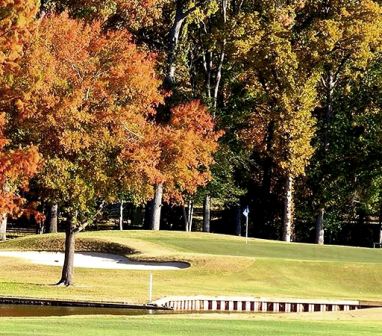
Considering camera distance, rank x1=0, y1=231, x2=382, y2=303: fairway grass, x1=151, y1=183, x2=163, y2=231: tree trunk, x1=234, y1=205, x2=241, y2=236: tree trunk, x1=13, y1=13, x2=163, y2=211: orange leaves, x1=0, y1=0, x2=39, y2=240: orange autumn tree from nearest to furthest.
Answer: x1=0, y1=0, x2=39, y2=240: orange autumn tree → x1=13, y1=13, x2=163, y2=211: orange leaves → x1=0, y1=231, x2=382, y2=303: fairway grass → x1=151, y1=183, x2=163, y2=231: tree trunk → x1=234, y1=205, x2=241, y2=236: tree trunk

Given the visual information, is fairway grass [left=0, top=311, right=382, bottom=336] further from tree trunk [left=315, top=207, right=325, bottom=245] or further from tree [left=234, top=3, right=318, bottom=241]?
tree trunk [left=315, top=207, right=325, bottom=245]

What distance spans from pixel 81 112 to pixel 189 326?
12884 mm

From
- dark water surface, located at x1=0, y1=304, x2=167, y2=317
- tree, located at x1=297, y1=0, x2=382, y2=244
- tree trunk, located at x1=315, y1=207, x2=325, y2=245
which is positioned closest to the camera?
dark water surface, located at x1=0, y1=304, x2=167, y2=317

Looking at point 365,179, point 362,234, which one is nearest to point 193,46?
point 365,179

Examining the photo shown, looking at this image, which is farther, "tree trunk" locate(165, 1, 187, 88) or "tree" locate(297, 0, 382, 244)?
"tree" locate(297, 0, 382, 244)

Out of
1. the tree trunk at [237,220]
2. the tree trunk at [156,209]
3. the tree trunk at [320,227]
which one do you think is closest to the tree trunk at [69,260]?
the tree trunk at [156,209]

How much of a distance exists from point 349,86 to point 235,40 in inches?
404

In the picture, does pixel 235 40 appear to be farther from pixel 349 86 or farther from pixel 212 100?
pixel 349 86

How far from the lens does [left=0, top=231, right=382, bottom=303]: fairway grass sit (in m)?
32.0

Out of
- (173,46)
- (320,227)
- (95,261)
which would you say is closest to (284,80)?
(173,46)

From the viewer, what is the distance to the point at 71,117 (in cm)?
3003

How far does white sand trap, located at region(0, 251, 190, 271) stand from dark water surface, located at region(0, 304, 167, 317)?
984 cm

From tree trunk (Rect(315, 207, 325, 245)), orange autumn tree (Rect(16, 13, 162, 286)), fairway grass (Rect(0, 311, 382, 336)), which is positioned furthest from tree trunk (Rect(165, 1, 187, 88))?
fairway grass (Rect(0, 311, 382, 336))

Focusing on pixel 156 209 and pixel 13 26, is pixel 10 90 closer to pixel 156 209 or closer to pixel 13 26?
pixel 13 26
